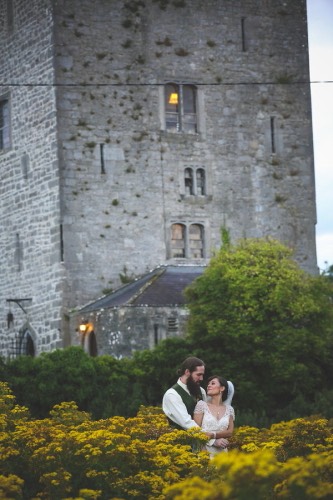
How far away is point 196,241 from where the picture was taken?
4847 centimetres

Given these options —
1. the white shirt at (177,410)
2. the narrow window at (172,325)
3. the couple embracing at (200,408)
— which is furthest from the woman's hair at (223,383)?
the narrow window at (172,325)

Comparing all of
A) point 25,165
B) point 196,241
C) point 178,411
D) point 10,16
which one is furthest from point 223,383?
point 10,16

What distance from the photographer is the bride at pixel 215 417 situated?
668 inches

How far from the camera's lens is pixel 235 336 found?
36156 millimetres

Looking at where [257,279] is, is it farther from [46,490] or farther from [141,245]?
[46,490]

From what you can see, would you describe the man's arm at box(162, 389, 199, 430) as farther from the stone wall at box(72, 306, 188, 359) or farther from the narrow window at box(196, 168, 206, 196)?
the narrow window at box(196, 168, 206, 196)

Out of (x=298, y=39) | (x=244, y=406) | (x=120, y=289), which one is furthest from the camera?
(x=298, y=39)

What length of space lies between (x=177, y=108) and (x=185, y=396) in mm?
31937

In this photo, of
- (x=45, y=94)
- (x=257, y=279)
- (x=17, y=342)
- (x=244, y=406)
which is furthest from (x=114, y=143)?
(x=244, y=406)

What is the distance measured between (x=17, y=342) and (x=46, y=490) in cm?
3434

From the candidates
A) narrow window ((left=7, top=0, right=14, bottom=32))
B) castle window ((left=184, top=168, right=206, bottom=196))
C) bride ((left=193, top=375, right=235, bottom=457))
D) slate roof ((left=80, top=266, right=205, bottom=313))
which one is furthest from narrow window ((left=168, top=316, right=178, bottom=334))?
bride ((left=193, top=375, right=235, bottom=457))

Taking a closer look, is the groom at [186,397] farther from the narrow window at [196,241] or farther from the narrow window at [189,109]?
the narrow window at [189,109]

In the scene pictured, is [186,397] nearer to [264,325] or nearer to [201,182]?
[264,325]

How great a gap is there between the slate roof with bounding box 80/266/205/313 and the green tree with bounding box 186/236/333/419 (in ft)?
14.8
